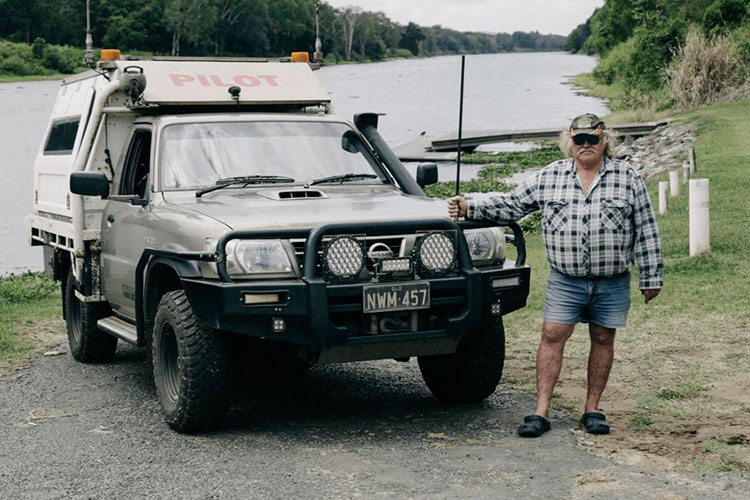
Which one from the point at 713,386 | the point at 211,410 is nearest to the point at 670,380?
the point at 713,386

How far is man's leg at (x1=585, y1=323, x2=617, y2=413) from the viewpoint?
6492mm

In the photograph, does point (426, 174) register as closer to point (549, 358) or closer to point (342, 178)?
point (342, 178)

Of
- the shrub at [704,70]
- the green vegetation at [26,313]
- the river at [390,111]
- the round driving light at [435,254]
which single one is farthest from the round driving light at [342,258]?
the shrub at [704,70]

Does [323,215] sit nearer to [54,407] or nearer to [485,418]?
[485,418]

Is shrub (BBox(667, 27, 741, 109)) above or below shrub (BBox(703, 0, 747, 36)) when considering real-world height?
below

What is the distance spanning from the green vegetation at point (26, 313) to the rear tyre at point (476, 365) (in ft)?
13.7

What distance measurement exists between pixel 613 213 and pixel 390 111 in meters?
58.4

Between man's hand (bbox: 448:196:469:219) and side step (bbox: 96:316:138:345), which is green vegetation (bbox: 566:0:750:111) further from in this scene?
man's hand (bbox: 448:196:469:219)

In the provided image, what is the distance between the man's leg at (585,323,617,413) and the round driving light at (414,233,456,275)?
0.91 m

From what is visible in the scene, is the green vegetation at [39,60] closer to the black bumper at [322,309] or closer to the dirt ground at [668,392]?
the dirt ground at [668,392]

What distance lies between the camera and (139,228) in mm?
7562

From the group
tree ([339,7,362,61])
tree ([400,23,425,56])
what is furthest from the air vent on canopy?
tree ([400,23,425,56])

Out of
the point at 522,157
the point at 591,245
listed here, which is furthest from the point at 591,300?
the point at 522,157

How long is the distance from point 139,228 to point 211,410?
1623mm
